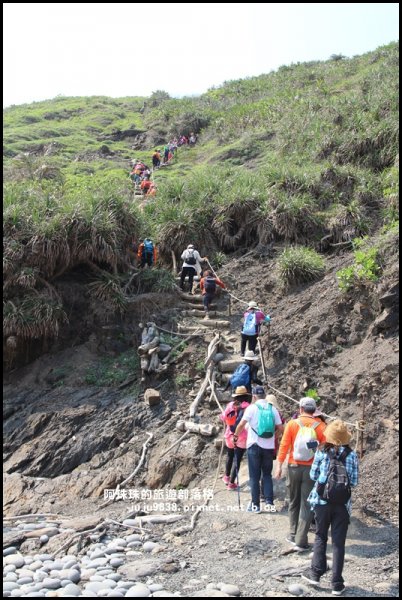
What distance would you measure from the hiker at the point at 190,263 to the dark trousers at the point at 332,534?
8.41 meters

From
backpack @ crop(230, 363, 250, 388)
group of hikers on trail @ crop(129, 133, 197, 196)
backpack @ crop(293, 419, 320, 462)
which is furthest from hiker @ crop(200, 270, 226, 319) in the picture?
backpack @ crop(293, 419, 320, 462)

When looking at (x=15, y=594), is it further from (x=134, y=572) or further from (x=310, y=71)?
(x=310, y=71)

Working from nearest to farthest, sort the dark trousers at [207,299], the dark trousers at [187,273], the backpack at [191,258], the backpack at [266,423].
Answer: the backpack at [266,423], the dark trousers at [207,299], the backpack at [191,258], the dark trousers at [187,273]

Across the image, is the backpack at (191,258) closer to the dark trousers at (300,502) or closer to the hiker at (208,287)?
the hiker at (208,287)

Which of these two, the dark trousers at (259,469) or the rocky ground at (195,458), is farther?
the dark trousers at (259,469)

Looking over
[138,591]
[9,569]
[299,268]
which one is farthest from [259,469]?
[299,268]

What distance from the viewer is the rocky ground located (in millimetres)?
6332

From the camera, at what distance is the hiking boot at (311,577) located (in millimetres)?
5809

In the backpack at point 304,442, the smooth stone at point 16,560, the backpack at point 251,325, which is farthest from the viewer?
the backpack at point 251,325

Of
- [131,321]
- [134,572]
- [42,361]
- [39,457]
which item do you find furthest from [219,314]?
[134,572]

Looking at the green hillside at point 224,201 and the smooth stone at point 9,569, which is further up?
the green hillside at point 224,201

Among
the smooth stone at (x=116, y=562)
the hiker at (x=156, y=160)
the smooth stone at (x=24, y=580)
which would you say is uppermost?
the hiker at (x=156, y=160)

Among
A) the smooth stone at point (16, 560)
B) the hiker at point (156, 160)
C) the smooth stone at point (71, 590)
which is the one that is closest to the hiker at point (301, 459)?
the smooth stone at point (71, 590)

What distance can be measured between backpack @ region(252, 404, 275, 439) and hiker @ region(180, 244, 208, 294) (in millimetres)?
6636
